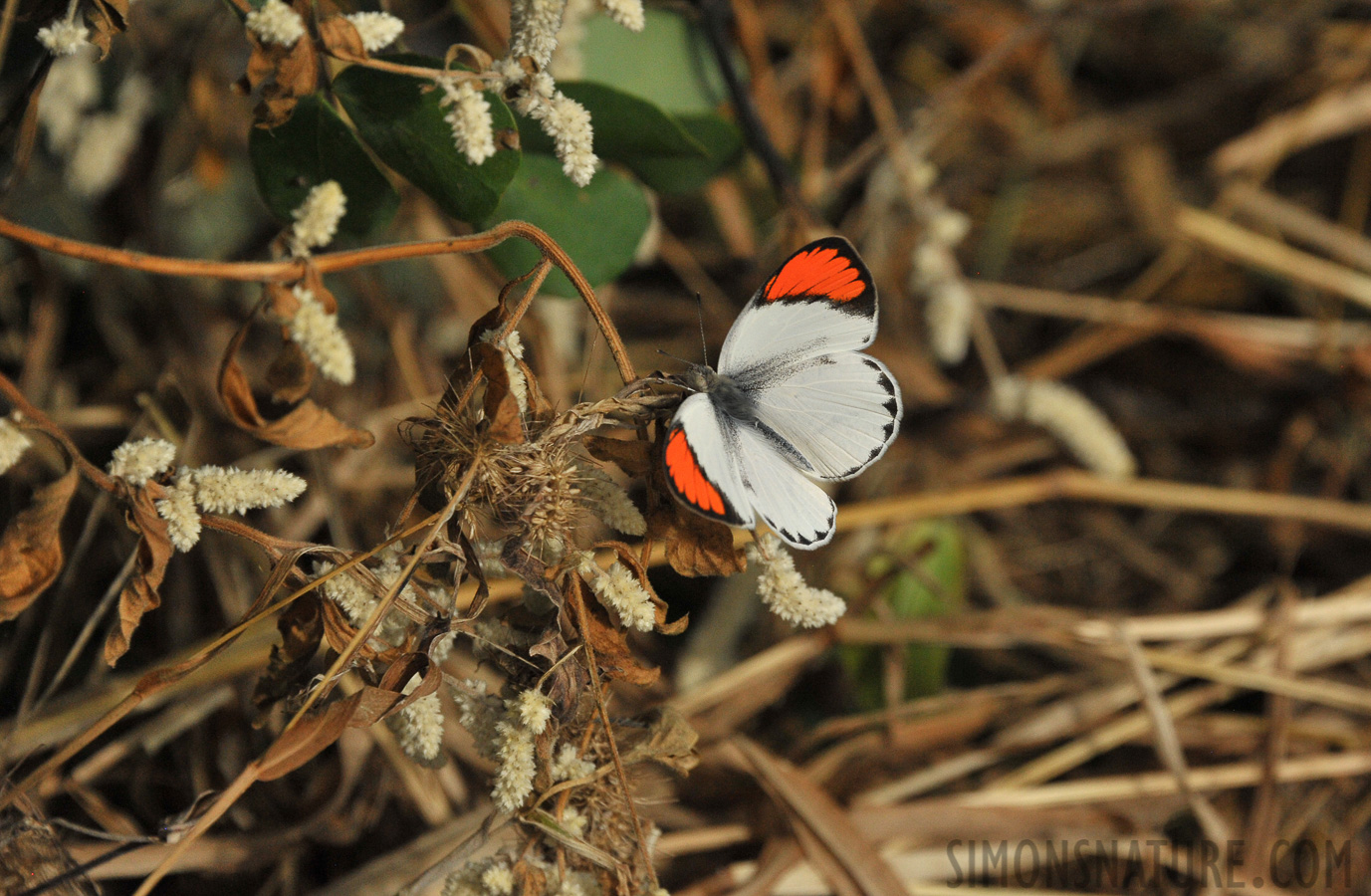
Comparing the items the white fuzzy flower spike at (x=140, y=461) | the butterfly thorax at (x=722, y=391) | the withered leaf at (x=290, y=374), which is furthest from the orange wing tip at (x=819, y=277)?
the white fuzzy flower spike at (x=140, y=461)

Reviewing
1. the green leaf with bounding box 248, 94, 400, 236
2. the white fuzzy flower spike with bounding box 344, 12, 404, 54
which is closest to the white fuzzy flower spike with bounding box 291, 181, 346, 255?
the white fuzzy flower spike with bounding box 344, 12, 404, 54

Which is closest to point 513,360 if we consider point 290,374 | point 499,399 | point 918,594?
point 499,399

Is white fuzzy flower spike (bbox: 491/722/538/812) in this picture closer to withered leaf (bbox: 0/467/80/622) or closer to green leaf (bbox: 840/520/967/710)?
withered leaf (bbox: 0/467/80/622)

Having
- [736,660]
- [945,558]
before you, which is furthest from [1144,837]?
[736,660]

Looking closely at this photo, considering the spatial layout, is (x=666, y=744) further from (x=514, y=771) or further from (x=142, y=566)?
(x=142, y=566)

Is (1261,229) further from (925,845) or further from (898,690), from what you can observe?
(925,845)

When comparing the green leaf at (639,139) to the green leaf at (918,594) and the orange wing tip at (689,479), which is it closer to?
the orange wing tip at (689,479)
